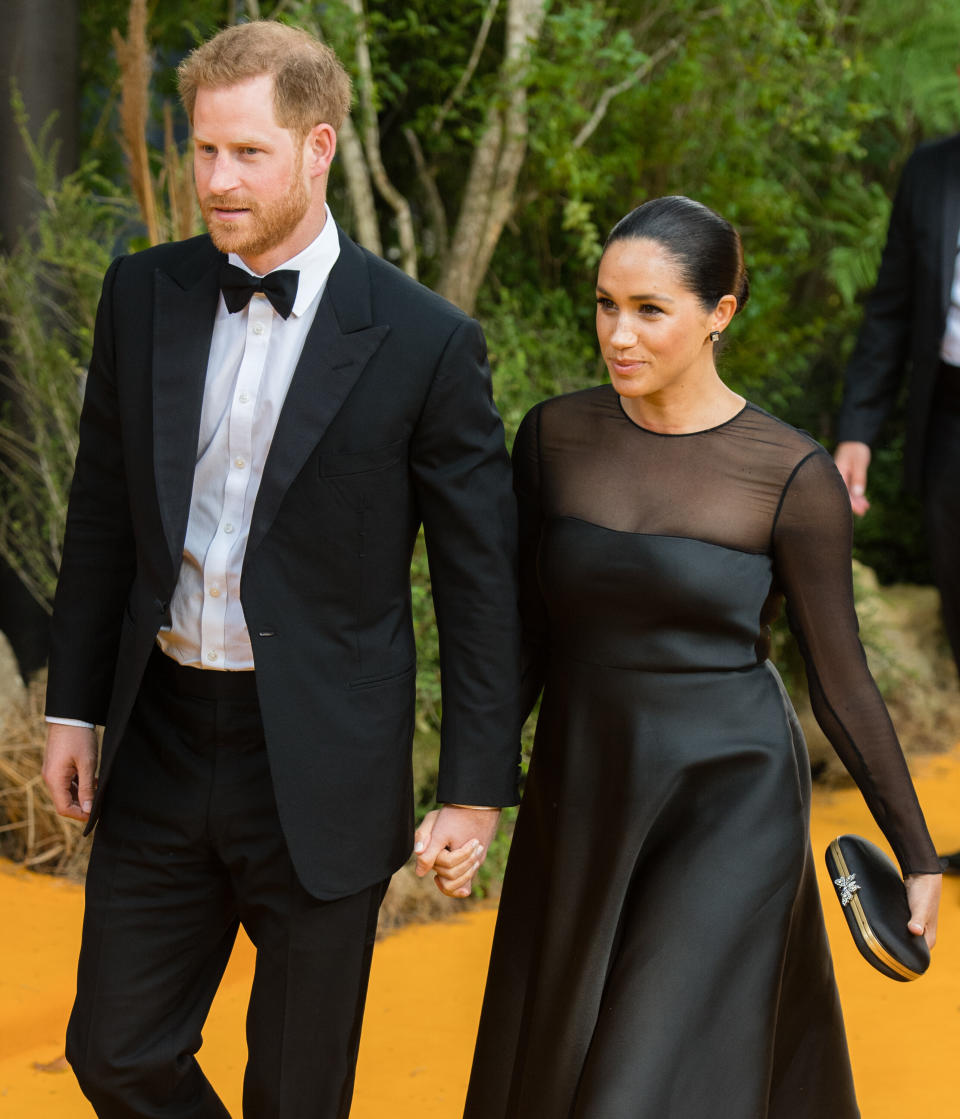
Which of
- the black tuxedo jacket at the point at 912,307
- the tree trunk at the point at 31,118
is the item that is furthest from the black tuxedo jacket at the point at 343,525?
the tree trunk at the point at 31,118

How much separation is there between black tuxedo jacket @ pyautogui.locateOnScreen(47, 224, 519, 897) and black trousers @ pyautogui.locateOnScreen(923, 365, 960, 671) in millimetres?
2481

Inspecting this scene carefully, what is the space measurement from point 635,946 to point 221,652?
0.85 meters

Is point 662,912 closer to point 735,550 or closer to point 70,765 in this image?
point 735,550

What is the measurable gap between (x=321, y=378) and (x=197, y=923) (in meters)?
0.95

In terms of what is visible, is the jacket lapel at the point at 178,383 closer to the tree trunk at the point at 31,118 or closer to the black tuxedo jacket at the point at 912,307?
the black tuxedo jacket at the point at 912,307

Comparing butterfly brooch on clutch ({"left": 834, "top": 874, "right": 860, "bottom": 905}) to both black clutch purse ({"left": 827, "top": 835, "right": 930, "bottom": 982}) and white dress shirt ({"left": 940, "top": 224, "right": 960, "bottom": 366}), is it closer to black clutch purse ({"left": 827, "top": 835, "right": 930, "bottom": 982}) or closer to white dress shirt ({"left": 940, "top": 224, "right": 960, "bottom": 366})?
black clutch purse ({"left": 827, "top": 835, "right": 930, "bottom": 982})

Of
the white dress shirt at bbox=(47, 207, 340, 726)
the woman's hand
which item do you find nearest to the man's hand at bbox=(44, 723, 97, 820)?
the white dress shirt at bbox=(47, 207, 340, 726)

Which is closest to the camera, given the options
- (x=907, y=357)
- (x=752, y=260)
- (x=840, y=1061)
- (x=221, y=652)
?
(x=221, y=652)

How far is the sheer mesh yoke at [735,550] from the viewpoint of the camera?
7.96 feet

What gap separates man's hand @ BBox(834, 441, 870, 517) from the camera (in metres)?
4.29

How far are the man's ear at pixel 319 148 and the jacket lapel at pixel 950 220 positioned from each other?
271cm

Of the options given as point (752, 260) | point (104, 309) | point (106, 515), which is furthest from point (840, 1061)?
point (752, 260)

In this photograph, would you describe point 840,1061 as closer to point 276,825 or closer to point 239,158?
point 276,825

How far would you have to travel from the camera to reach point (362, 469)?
2270mm
